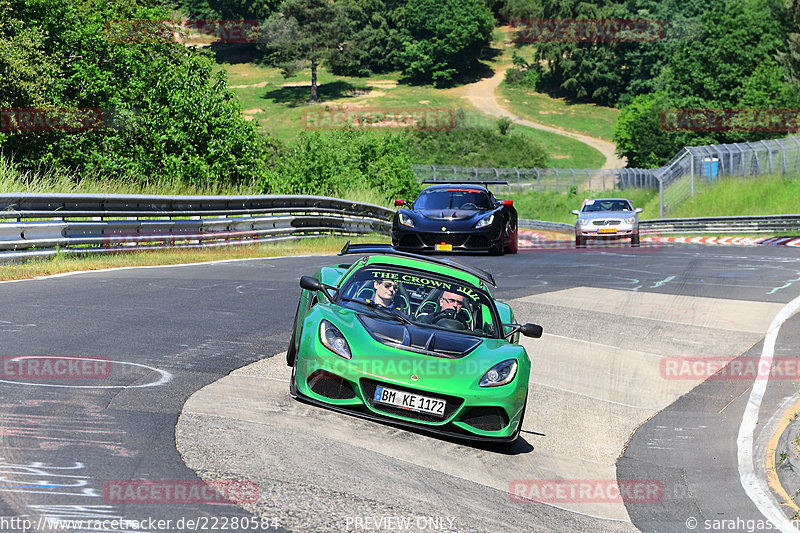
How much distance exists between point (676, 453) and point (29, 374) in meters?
5.65

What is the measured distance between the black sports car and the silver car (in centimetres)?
926

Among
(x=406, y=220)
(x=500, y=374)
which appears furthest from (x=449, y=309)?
(x=406, y=220)

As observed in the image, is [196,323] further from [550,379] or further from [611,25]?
[611,25]

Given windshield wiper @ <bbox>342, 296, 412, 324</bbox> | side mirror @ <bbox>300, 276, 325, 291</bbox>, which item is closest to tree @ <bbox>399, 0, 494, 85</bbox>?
windshield wiper @ <bbox>342, 296, 412, 324</bbox>

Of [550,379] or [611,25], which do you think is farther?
[611,25]

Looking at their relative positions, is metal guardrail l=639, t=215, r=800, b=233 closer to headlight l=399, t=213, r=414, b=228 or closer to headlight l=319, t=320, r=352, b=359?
headlight l=399, t=213, r=414, b=228

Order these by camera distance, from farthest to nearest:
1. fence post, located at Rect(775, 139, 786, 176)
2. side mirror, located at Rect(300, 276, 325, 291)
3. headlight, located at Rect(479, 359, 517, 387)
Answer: fence post, located at Rect(775, 139, 786, 176) < side mirror, located at Rect(300, 276, 325, 291) < headlight, located at Rect(479, 359, 517, 387)

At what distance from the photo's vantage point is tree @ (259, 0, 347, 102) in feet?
411

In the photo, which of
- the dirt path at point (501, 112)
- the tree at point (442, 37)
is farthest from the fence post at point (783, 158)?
the tree at point (442, 37)

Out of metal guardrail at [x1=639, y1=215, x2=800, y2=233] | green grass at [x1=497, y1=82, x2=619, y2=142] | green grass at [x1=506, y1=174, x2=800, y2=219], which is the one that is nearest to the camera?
metal guardrail at [x1=639, y1=215, x2=800, y2=233]

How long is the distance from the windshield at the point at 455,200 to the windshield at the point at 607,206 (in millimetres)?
10658

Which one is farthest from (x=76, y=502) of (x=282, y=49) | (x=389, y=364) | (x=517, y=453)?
(x=282, y=49)

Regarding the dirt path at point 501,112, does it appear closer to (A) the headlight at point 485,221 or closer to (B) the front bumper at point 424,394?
(A) the headlight at point 485,221

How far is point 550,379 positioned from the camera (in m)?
10.9
